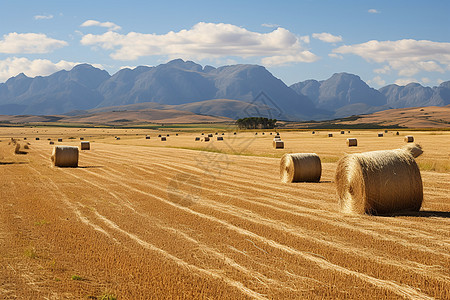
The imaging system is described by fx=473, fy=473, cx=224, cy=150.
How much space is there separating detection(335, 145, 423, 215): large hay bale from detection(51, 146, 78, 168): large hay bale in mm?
21785

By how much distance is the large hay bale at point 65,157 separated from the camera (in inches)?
1211

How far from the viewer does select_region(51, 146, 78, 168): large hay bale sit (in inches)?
1211

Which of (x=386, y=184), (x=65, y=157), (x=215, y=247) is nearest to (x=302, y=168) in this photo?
(x=386, y=184)

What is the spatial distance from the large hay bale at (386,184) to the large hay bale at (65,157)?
21.8 metres

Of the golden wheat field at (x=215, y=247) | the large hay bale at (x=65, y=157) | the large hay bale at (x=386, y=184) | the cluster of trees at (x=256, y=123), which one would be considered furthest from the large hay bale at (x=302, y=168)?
the cluster of trees at (x=256, y=123)

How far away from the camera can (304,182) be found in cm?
2216

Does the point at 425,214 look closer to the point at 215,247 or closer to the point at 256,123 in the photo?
the point at 215,247

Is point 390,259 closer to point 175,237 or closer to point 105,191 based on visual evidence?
point 175,237

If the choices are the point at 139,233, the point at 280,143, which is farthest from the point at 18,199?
the point at 280,143

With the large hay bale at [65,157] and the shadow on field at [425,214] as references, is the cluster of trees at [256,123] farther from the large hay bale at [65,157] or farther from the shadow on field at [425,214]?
the shadow on field at [425,214]

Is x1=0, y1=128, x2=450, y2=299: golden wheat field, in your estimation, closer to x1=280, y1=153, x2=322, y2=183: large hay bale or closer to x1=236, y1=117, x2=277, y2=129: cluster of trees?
x1=280, y1=153, x2=322, y2=183: large hay bale

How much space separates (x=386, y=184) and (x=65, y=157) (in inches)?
906

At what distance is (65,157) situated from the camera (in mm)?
30906

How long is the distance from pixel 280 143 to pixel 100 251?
4175cm
